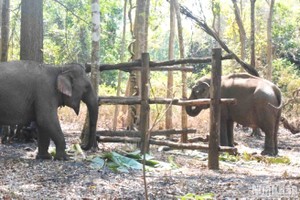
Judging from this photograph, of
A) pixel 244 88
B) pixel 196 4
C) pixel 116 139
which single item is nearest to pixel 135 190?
pixel 116 139

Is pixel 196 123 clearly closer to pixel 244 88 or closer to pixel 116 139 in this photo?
pixel 244 88

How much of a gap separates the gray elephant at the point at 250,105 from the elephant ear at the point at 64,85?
155 inches

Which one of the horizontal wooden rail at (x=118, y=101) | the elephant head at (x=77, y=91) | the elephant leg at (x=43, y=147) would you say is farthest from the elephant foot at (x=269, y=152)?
the elephant leg at (x=43, y=147)

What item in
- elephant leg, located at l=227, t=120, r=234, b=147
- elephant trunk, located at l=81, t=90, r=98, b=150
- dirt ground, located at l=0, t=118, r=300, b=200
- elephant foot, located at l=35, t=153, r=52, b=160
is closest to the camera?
dirt ground, located at l=0, t=118, r=300, b=200

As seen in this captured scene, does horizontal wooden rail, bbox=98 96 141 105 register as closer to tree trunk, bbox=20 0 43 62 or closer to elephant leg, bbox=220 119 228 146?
tree trunk, bbox=20 0 43 62

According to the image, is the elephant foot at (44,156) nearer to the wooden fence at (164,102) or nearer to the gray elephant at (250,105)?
the wooden fence at (164,102)

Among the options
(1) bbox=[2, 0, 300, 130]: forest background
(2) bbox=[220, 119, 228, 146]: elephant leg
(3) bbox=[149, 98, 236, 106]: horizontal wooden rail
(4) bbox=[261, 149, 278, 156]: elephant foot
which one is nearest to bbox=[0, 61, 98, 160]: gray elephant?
(3) bbox=[149, 98, 236, 106]: horizontal wooden rail

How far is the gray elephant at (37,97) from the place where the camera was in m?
A: 8.18

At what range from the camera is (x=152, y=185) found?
6.29 metres

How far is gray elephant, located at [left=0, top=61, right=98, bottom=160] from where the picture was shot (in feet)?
26.8

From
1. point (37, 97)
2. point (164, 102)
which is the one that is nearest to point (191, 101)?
point (164, 102)

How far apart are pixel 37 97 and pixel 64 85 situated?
18.2 inches

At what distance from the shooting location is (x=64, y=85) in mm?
8430

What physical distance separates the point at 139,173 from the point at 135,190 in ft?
3.72
